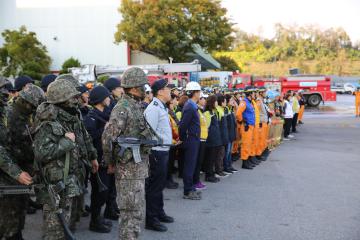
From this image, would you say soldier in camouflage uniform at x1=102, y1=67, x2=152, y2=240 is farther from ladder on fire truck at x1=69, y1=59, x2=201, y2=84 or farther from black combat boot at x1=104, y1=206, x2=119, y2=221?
ladder on fire truck at x1=69, y1=59, x2=201, y2=84

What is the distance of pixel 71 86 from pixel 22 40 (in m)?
30.6

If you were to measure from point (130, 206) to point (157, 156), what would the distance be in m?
1.18

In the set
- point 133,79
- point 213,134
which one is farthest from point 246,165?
point 133,79

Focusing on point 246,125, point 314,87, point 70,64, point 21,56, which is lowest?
point 246,125

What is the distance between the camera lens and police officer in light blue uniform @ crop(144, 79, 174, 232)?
5527 mm

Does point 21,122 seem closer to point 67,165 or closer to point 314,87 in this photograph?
point 67,165

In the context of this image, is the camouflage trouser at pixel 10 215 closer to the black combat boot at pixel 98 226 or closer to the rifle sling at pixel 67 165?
the black combat boot at pixel 98 226

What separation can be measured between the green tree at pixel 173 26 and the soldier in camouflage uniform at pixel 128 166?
90.7 feet

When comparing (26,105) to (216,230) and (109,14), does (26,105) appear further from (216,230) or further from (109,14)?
(109,14)

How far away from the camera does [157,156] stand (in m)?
5.52

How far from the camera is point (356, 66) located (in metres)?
73.0

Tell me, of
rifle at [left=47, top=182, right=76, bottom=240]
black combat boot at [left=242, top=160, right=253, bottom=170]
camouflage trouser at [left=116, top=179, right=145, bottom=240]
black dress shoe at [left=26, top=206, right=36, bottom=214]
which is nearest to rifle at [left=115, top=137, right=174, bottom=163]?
camouflage trouser at [left=116, top=179, right=145, bottom=240]

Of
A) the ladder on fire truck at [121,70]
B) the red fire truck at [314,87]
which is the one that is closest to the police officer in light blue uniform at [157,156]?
the ladder on fire truck at [121,70]

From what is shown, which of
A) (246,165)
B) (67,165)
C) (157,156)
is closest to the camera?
(67,165)
